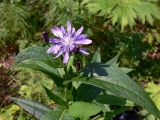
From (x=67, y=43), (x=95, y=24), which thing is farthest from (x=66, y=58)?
(x=95, y=24)

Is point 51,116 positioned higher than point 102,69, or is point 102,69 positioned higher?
point 102,69

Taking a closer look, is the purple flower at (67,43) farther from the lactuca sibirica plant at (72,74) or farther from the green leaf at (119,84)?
the green leaf at (119,84)

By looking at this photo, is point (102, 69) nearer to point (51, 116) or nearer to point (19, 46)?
point (51, 116)

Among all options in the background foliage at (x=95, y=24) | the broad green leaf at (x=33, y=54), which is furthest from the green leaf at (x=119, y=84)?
the background foliage at (x=95, y=24)

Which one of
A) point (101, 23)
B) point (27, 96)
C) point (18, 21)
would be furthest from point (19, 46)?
point (101, 23)

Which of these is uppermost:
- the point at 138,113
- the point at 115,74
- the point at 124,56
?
the point at 115,74

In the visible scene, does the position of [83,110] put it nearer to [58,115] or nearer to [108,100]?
[58,115]

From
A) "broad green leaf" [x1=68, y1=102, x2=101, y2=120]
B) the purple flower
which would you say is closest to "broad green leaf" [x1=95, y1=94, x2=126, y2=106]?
"broad green leaf" [x1=68, y1=102, x2=101, y2=120]
